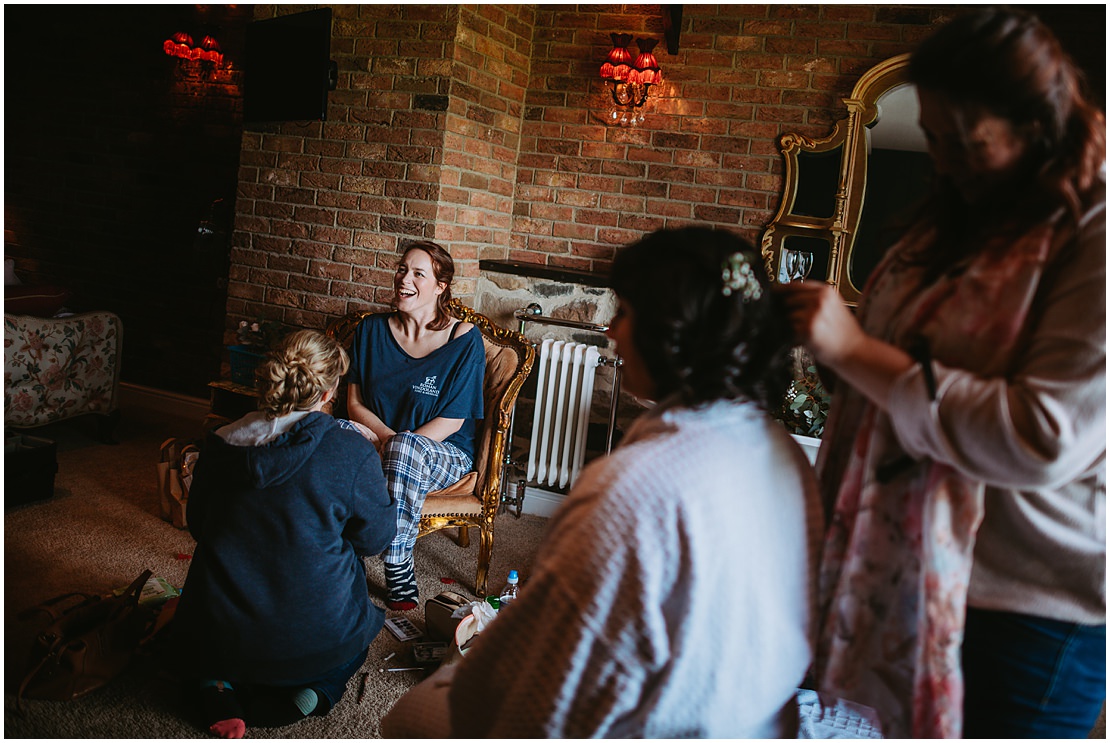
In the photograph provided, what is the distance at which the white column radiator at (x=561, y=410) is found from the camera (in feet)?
11.5

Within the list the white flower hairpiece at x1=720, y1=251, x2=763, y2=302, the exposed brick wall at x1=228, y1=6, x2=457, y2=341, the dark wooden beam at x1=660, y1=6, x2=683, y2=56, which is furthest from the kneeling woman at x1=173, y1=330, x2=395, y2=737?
the dark wooden beam at x1=660, y1=6, x2=683, y2=56

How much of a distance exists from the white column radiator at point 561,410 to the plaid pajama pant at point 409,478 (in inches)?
34.2

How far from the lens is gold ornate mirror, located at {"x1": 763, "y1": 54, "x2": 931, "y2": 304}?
3.33 meters

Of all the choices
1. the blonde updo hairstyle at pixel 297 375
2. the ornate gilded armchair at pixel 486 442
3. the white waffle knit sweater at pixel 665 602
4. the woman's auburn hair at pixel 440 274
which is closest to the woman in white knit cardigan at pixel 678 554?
the white waffle knit sweater at pixel 665 602

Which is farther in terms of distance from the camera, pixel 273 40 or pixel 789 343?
pixel 273 40

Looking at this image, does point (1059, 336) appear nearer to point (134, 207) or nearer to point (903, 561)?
point (903, 561)

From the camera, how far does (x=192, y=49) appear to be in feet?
14.9

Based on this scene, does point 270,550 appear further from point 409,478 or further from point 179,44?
point 179,44

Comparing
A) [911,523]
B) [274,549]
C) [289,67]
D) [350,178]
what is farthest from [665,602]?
[289,67]

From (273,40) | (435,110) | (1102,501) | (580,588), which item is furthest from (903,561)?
(273,40)

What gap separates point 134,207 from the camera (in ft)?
16.2

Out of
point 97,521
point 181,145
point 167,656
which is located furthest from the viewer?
point 181,145

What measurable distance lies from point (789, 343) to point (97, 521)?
3029 millimetres

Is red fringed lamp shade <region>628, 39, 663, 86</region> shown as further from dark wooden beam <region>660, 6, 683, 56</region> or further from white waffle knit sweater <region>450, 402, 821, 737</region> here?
white waffle knit sweater <region>450, 402, 821, 737</region>
